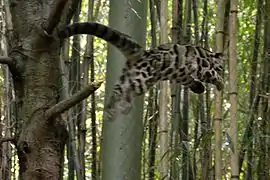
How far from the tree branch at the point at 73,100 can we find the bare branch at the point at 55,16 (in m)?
0.18

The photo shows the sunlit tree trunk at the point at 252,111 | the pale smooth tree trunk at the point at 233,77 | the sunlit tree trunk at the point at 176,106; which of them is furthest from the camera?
the sunlit tree trunk at the point at 252,111

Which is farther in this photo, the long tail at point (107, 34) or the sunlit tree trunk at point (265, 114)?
the sunlit tree trunk at point (265, 114)

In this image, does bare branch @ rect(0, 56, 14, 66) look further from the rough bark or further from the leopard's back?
the leopard's back

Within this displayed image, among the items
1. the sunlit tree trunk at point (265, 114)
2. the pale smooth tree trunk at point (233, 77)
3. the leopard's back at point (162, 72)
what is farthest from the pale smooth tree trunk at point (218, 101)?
the sunlit tree trunk at point (265, 114)

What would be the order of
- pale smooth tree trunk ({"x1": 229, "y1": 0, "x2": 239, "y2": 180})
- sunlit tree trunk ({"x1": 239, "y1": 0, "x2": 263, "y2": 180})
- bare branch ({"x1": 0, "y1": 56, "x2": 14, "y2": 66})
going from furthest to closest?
sunlit tree trunk ({"x1": 239, "y1": 0, "x2": 263, "y2": 180}), pale smooth tree trunk ({"x1": 229, "y1": 0, "x2": 239, "y2": 180}), bare branch ({"x1": 0, "y1": 56, "x2": 14, "y2": 66})

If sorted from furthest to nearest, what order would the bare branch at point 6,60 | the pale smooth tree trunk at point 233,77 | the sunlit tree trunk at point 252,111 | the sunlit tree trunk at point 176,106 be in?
the sunlit tree trunk at point 252,111 < the sunlit tree trunk at point 176,106 < the pale smooth tree trunk at point 233,77 < the bare branch at point 6,60

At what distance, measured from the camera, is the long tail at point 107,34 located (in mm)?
1275

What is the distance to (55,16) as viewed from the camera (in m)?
1.31

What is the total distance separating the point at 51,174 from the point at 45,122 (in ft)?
0.46

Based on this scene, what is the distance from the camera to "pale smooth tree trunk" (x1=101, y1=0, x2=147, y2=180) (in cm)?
135

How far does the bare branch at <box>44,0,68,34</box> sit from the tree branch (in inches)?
7.1

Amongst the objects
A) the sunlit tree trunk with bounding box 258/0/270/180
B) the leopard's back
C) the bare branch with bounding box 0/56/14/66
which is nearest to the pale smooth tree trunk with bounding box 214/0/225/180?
the leopard's back

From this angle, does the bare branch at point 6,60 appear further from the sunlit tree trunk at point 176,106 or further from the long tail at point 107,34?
the sunlit tree trunk at point 176,106

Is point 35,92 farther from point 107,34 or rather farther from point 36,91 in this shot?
point 107,34
